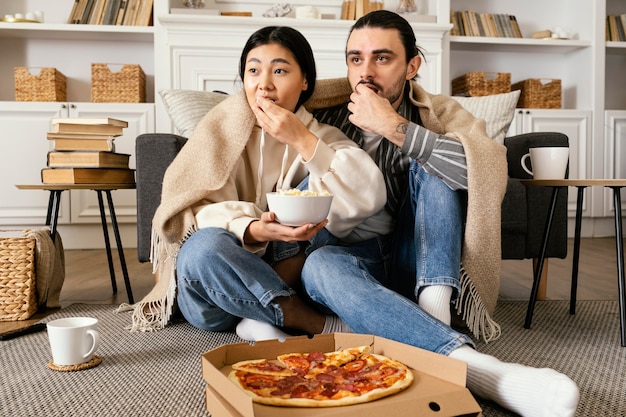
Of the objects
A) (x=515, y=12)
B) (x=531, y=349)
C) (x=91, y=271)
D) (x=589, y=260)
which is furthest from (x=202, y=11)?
(x=531, y=349)

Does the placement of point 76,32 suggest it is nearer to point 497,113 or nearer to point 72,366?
point 497,113

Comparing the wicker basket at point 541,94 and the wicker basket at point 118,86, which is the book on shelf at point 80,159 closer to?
the wicker basket at point 118,86

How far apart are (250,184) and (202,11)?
220 cm

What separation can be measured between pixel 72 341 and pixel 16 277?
703 millimetres

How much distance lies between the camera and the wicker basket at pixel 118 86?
3447 millimetres

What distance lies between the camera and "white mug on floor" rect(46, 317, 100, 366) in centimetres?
126

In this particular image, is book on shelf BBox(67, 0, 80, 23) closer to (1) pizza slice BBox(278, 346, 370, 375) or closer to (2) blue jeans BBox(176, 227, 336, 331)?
(2) blue jeans BBox(176, 227, 336, 331)

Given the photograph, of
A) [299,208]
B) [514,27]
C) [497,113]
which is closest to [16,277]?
[299,208]

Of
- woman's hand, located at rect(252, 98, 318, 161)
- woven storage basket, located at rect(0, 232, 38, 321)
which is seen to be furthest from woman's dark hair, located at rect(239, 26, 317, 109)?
woven storage basket, located at rect(0, 232, 38, 321)

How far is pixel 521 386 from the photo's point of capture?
963mm

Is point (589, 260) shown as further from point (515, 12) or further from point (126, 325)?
point (126, 325)

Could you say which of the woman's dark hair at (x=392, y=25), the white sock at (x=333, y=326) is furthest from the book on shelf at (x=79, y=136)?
the white sock at (x=333, y=326)

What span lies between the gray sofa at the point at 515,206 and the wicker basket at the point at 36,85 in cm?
183

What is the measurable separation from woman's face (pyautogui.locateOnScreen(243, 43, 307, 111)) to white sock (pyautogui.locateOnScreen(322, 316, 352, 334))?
0.53 metres
